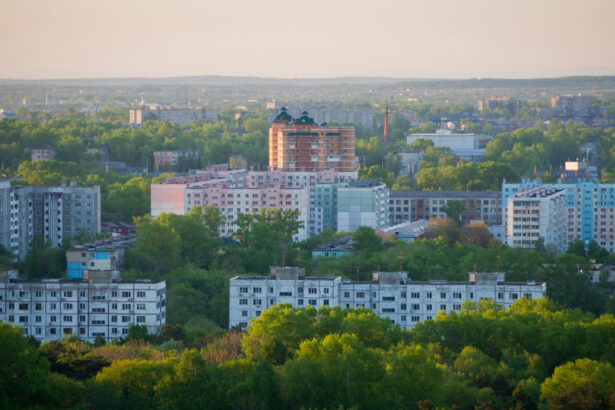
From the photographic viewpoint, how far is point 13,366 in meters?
22.7

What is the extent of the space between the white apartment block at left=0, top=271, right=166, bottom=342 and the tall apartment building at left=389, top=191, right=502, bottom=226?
25277mm

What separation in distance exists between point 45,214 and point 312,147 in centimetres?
1796

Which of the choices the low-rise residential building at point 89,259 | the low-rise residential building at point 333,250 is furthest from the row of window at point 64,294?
the low-rise residential building at point 333,250

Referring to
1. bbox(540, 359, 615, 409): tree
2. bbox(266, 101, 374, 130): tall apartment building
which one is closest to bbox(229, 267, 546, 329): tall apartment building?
bbox(540, 359, 615, 409): tree

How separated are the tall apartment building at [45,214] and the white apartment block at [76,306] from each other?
1127 cm

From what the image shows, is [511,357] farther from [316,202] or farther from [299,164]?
[299,164]

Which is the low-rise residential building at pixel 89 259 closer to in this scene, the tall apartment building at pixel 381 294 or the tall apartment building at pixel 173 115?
the tall apartment building at pixel 381 294

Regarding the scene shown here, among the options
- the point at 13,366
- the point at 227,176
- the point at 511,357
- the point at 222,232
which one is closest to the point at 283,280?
the point at 511,357

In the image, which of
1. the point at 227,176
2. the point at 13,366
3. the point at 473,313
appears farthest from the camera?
the point at 227,176

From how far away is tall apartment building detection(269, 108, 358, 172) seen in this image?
2392 inches

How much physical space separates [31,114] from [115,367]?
112 m

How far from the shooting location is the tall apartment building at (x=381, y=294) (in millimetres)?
31375

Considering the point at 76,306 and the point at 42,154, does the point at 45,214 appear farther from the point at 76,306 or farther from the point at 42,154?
the point at 42,154

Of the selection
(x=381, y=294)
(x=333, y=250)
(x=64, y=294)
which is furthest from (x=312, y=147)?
(x=64, y=294)
